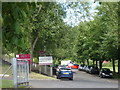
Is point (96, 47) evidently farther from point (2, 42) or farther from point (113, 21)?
point (2, 42)

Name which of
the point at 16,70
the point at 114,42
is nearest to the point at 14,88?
the point at 16,70

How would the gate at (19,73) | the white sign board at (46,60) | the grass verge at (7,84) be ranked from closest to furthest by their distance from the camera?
the grass verge at (7,84)
the gate at (19,73)
the white sign board at (46,60)

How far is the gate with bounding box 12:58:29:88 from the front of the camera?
1623 centimetres

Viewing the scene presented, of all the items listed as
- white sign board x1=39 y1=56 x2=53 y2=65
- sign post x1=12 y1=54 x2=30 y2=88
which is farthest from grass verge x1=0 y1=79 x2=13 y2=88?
white sign board x1=39 y1=56 x2=53 y2=65

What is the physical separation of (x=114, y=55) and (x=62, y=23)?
26.9ft

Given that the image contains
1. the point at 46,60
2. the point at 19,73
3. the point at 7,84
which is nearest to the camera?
the point at 7,84

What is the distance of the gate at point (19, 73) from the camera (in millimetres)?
16234

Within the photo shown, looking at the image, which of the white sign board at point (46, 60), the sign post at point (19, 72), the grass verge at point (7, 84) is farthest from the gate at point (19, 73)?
the white sign board at point (46, 60)

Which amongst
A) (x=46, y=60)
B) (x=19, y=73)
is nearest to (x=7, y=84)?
(x=19, y=73)

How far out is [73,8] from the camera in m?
30.2

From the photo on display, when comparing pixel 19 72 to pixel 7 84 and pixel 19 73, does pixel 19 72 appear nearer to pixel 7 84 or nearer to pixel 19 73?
pixel 19 73

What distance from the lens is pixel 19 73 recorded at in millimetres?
17016

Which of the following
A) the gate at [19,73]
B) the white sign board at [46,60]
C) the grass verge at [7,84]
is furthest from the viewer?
the white sign board at [46,60]

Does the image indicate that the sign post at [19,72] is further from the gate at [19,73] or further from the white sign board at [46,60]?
the white sign board at [46,60]
